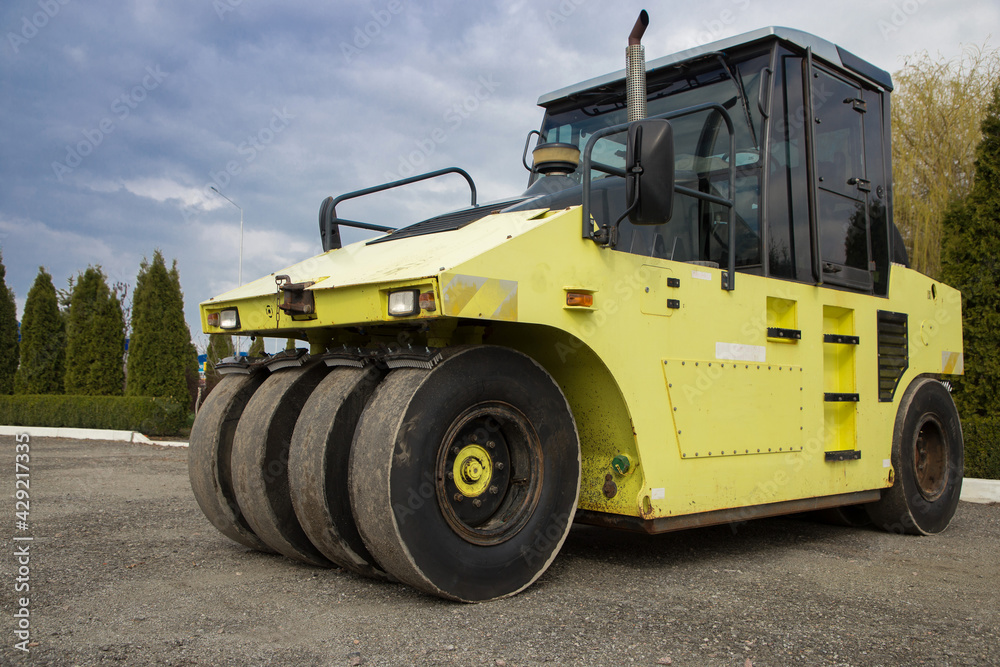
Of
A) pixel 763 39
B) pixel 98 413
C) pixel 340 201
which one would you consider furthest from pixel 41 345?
pixel 763 39

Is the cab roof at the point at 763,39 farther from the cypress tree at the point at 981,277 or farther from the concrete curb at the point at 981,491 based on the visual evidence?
the concrete curb at the point at 981,491

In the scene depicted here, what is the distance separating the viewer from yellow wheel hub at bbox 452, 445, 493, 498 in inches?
142

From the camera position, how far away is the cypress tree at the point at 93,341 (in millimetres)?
18297

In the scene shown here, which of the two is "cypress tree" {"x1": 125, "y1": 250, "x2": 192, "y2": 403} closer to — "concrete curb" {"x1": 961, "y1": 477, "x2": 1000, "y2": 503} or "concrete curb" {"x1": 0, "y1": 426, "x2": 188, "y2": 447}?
"concrete curb" {"x1": 0, "y1": 426, "x2": 188, "y2": 447}

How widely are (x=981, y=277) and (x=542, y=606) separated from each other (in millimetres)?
7951

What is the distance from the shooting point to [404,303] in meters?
3.40

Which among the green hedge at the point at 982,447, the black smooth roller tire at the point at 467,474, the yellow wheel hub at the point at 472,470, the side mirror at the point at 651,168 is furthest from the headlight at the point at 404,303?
the green hedge at the point at 982,447

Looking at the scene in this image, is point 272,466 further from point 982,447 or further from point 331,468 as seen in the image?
point 982,447

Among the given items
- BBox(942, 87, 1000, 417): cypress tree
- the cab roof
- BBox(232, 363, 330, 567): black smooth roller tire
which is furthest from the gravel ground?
BBox(942, 87, 1000, 417): cypress tree

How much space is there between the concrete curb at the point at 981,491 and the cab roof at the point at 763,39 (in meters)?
4.21

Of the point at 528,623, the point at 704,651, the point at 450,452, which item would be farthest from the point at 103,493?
the point at 704,651

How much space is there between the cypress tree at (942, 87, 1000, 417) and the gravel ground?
4.10 meters

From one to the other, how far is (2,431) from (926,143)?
812 inches

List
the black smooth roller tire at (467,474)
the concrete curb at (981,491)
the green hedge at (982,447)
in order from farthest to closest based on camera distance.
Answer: the green hedge at (982,447)
the concrete curb at (981,491)
the black smooth roller tire at (467,474)
